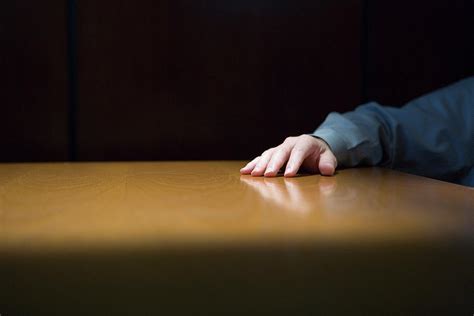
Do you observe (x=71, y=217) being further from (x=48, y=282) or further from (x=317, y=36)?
(x=317, y=36)

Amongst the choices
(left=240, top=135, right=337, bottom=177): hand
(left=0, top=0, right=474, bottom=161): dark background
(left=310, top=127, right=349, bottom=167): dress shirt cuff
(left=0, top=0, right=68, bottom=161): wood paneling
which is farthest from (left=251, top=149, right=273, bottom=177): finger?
(left=0, top=0, right=68, bottom=161): wood paneling

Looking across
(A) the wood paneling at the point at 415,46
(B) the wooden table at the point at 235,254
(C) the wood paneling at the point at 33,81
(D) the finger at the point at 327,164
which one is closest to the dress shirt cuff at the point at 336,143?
(D) the finger at the point at 327,164

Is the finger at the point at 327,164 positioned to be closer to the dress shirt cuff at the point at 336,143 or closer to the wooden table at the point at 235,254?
the dress shirt cuff at the point at 336,143

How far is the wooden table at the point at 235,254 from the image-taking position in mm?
286

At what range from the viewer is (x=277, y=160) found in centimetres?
79

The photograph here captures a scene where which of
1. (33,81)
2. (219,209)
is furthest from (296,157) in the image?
(33,81)

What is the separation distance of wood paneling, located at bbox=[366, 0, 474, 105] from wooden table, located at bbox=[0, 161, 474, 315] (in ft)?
2.58

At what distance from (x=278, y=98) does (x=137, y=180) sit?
599 mm

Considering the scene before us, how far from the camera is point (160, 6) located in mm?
1195

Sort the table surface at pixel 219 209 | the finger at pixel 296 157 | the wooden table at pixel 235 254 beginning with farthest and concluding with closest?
the finger at pixel 296 157, the table surface at pixel 219 209, the wooden table at pixel 235 254

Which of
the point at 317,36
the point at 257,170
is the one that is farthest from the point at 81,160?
the point at 317,36

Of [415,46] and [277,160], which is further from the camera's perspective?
[415,46]

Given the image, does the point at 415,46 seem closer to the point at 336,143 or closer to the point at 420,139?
Result: the point at 420,139

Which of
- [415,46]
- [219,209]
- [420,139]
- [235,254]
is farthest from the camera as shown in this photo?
[415,46]
